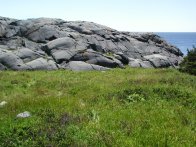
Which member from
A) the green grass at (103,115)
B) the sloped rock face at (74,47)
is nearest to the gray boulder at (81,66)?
the sloped rock face at (74,47)

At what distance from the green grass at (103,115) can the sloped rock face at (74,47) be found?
1563cm

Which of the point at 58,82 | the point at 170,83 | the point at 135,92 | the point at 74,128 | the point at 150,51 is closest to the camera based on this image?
the point at 74,128

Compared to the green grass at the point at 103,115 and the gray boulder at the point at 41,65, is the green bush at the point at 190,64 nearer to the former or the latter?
the green grass at the point at 103,115

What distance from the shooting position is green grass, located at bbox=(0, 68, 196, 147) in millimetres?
13023

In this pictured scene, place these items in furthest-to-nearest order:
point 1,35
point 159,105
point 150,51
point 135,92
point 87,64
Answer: point 150,51
point 1,35
point 87,64
point 135,92
point 159,105

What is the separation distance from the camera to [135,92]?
2073 centimetres

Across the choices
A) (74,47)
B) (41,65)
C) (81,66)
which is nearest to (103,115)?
(41,65)

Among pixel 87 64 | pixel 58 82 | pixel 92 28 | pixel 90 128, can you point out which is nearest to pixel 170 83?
pixel 58 82

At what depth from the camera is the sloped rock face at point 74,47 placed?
40.6m

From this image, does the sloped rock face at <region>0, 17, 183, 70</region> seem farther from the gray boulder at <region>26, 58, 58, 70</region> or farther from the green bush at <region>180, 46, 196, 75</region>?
the green bush at <region>180, 46, 196, 75</region>

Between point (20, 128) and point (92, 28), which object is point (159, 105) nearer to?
point (20, 128)

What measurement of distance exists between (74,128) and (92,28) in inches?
1822

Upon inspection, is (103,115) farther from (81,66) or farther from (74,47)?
(74,47)

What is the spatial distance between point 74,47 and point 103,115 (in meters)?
31.0
